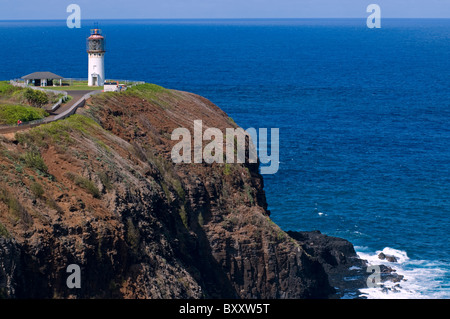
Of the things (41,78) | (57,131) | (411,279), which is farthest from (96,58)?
(411,279)

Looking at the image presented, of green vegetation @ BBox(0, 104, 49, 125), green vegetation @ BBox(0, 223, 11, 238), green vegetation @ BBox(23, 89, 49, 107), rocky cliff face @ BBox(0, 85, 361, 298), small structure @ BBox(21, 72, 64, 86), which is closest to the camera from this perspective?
green vegetation @ BBox(0, 223, 11, 238)

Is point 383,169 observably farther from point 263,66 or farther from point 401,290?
point 263,66

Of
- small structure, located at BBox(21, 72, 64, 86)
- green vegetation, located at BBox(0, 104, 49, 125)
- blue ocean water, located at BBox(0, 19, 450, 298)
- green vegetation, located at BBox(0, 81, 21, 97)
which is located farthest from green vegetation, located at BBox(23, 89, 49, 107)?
blue ocean water, located at BBox(0, 19, 450, 298)

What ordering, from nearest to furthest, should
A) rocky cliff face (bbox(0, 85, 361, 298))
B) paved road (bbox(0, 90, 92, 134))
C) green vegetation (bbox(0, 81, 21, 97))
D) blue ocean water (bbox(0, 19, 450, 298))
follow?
rocky cliff face (bbox(0, 85, 361, 298)) < paved road (bbox(0, 90, 92, 134)) < green vegetation (bbox(0, 81, 21, 97)) < blue ocean water (bbox(0, 19, 450, 298))

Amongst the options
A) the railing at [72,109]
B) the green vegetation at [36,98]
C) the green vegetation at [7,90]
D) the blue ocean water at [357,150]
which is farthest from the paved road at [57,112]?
the blue ocean water at [357,150]

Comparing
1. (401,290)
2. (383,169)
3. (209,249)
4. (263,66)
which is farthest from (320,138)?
(263,66)

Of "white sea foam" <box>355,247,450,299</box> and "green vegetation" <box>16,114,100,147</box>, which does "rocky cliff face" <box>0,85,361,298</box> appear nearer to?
"green vegetation" <box>16,114,100,147</box>
